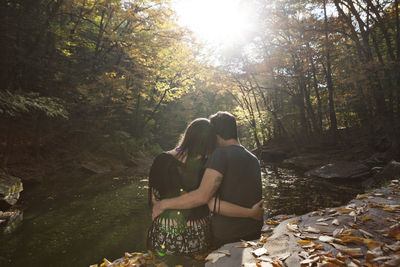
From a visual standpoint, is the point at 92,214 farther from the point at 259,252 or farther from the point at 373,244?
the point at 373,244

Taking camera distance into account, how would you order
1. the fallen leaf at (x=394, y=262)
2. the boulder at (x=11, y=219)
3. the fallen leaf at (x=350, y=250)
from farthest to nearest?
1. the boulder at (x=11, y=219)
2. the fallen leaf at (x=350, y=250)
3. the fallen leaf at (x=394, y=262)

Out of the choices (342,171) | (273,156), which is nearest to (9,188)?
(342,171)

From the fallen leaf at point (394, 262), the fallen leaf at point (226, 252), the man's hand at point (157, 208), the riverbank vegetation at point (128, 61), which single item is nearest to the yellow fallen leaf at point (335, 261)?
the fallen leaf at point (394, 262)

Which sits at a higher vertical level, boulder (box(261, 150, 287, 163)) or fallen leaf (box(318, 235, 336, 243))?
fallen leaf (box(318, 235, 336, 243))

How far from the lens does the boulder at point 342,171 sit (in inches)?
374

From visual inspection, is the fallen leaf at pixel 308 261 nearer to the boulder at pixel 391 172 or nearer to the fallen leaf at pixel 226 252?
the fallen leaf at pixel 226 252

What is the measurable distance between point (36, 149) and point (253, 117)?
17.1 m

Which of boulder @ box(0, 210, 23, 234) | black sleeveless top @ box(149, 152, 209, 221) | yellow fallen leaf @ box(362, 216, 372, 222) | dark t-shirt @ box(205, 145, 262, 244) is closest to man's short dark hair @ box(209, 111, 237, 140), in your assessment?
dark t-shirt @ box(205, 145, 262, 244)

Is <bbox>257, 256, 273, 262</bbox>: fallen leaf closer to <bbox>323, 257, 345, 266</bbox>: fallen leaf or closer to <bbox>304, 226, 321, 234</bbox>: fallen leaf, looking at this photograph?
<bbox>323, 257, 345, 266</bbox>: fallen leaf

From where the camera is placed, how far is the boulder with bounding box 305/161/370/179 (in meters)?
9.50

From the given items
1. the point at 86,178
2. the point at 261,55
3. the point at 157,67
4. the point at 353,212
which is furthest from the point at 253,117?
the point at 353,212

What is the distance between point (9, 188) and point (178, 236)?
601 centimetres

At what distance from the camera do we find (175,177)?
2562 mm

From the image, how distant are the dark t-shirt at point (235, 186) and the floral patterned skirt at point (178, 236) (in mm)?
202
